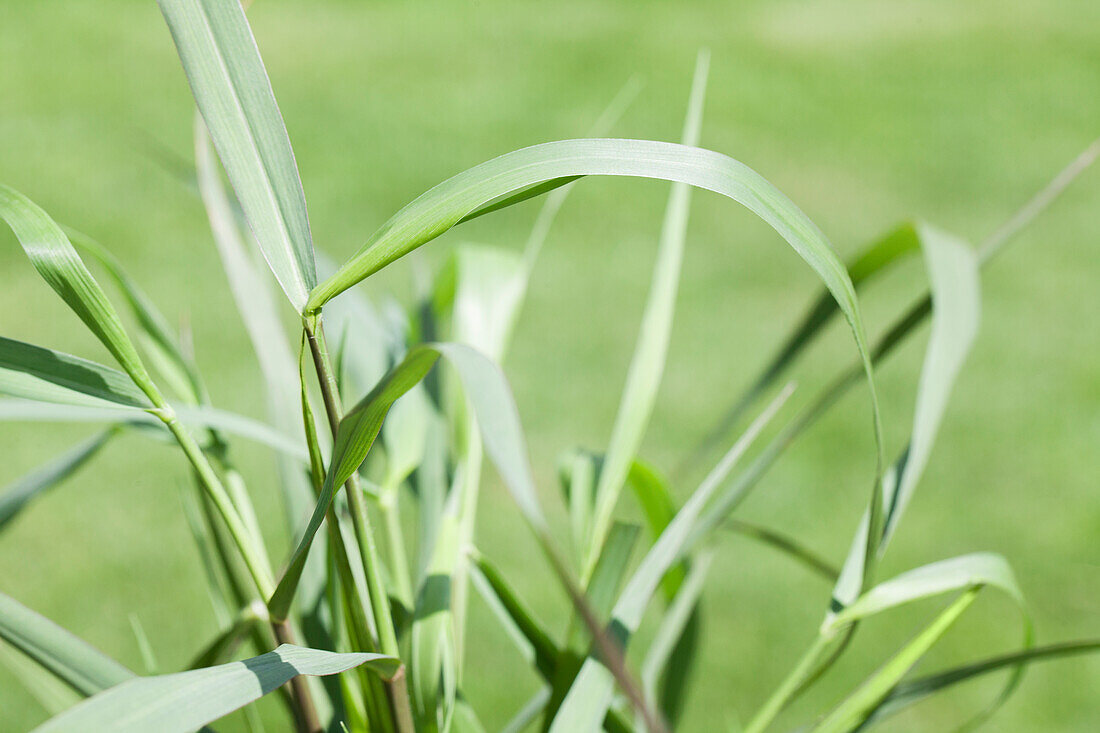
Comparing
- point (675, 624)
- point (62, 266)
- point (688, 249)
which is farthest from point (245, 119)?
point (688, 249)

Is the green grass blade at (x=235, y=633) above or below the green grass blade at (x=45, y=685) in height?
above

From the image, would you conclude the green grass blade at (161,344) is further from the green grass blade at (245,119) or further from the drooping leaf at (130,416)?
the green grass blade at (245,119)

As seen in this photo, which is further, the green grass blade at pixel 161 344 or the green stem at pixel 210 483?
the green grass blade at pixel 161 344

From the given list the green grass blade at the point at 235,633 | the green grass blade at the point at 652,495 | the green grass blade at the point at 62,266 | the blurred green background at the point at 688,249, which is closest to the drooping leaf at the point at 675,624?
the green grass blade at the point at 652,495

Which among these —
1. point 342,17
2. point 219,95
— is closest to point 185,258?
point 342,17

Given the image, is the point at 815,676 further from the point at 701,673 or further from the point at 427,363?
the point at 701,673

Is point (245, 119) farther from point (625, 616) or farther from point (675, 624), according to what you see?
→ point (675, 624)

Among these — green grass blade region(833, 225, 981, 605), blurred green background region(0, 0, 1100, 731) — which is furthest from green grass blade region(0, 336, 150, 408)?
blurred green background region(0, 0, 1100, 731)
